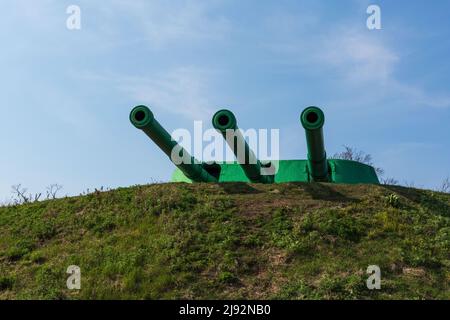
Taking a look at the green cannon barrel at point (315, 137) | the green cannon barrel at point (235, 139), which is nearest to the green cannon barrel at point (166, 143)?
the green cannon barrel at point (235, 139)

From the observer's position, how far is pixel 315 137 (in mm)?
11492

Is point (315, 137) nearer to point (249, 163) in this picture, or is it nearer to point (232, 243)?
point (249, 163)

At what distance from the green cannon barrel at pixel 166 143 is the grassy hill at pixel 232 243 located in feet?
2.03

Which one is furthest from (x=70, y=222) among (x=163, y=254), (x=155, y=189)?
(x=163, y=254)

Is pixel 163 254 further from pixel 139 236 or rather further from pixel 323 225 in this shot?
pixel 323 225

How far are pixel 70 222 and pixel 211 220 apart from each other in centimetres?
290

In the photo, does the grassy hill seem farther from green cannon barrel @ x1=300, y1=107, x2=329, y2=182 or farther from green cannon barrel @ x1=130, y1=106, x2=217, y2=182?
green cannon barrel @ x1=130, y1=106, x2=217, y2=182

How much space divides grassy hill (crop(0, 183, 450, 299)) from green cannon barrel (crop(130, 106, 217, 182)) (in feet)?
2.03

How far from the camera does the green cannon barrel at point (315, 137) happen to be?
36.4 ft

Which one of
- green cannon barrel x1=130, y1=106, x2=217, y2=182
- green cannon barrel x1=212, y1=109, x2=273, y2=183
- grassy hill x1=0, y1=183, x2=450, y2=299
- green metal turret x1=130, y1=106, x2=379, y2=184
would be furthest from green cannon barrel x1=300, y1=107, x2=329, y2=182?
green cannon barrel x1=130, y1=106, x2=217, y2=182

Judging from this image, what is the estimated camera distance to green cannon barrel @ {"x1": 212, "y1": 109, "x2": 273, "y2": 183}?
11.5 meters

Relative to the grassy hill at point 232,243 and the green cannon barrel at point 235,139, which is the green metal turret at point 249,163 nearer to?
the green cannon barrel at point 235,139

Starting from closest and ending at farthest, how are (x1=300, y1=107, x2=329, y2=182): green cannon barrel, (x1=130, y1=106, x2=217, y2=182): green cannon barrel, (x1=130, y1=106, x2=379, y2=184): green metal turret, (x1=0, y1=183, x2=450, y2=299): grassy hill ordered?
(x1=0, y1=183, x2=450, y2=299): grassy hill
(x1=300, y1=107, x2=329, y2=182): green cannon barrel
(x1=130, y1=106, x2=379, y2=184): green metal turret
(x1=130, y1=106, x2=217, y2=182): green cannon barrel
